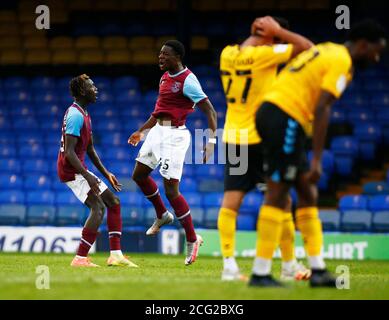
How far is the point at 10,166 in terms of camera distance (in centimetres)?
1983

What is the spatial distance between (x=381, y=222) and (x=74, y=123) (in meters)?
8.49

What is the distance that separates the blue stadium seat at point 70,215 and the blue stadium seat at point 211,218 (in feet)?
7.87

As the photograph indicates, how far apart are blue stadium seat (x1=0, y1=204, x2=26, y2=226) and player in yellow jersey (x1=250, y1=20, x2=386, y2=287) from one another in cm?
1173

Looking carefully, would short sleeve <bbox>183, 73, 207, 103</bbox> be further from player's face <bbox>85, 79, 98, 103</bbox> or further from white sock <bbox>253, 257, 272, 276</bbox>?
white sock <bbox>253, 257, 272, 276</bbox>

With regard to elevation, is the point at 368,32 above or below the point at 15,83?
below

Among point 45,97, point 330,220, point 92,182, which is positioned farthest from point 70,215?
point 92,182

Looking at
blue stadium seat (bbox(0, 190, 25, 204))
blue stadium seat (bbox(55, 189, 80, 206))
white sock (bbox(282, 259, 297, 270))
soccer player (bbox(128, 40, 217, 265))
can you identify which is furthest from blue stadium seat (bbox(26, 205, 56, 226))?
white sock (bbox(282, 259, 297, 270))

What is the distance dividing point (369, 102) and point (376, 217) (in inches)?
182

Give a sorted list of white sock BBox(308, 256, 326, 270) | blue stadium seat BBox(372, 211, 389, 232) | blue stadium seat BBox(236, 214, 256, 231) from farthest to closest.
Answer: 1. blue stadium seat BBox(236, 214, 256, 231)
2. blue stadium seat BBox(372, 211, 389, 232)
3. white sock BBox(308, 256, 326, 270)

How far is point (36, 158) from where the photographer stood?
20141 mm

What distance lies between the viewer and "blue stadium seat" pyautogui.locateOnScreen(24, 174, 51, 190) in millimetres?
19078

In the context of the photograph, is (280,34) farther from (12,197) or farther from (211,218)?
(12,197)

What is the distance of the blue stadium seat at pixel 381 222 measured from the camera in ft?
54.4
